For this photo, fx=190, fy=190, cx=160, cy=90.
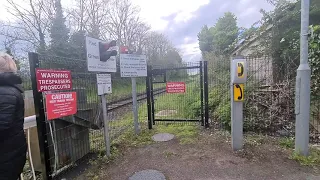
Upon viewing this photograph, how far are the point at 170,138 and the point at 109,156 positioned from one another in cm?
175

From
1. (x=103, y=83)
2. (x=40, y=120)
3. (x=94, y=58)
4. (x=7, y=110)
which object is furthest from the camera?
(x=103, y=83)

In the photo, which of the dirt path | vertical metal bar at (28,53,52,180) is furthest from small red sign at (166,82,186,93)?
vertical metal bar at (28,53,52,180)

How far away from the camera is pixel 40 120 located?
291 cm

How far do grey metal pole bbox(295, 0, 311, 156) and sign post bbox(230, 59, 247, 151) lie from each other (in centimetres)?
95

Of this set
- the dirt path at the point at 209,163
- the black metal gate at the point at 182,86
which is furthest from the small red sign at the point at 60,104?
the black metal gate at the point at 182,86

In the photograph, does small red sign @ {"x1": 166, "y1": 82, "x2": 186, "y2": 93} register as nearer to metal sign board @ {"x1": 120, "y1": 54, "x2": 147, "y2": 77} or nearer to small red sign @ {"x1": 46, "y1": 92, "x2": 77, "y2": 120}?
metal sign board @ {"x1": 120, "y1": 54, "x2": 147, "y2": 77}

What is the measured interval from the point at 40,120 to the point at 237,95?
3656 mm

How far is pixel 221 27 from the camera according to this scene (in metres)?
35.1

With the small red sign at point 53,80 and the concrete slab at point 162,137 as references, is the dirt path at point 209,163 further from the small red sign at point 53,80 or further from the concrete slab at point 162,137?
the small red sign at point 53,80

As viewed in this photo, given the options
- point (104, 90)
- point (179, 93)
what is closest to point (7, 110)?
point (104, 90)

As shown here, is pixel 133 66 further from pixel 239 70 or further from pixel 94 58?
pixel 239 70

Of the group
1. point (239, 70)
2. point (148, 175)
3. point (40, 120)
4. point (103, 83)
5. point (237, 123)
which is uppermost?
point (239, 70)

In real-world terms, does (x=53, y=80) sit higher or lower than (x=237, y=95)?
higher

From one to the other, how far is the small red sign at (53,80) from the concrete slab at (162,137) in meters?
2.75
